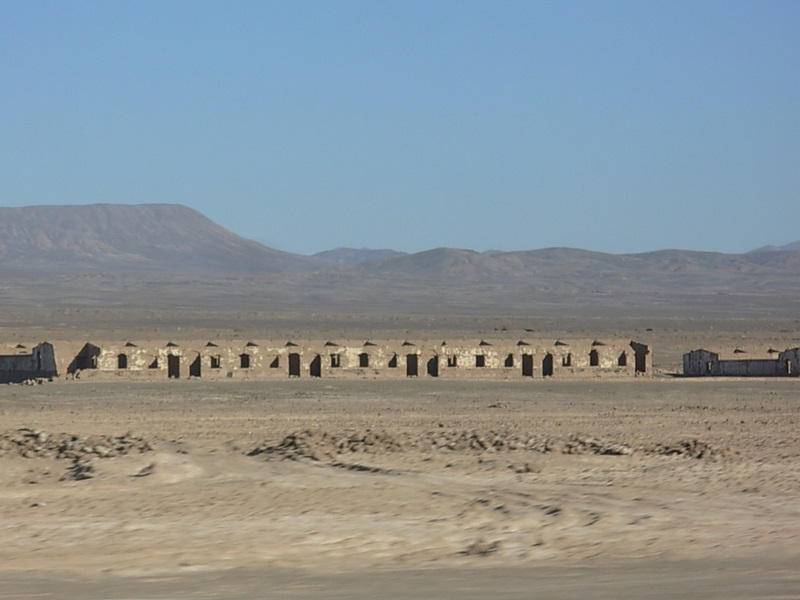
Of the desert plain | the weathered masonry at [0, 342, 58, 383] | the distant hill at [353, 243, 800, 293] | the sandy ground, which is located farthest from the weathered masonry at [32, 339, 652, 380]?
the distant hill at [353, 243, 800, 293]

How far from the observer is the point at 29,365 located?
32.7 m

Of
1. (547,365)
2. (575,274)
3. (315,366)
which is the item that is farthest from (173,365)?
(575,274)

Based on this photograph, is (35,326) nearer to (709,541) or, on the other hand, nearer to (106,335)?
(106,335)

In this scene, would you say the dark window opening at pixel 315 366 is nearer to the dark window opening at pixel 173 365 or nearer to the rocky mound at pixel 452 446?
the dark window opening at pixel 173 365

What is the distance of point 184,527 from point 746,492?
6138mm

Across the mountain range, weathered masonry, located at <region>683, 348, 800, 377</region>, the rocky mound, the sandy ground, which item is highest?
the mountain range

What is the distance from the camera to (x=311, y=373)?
32.5 meters

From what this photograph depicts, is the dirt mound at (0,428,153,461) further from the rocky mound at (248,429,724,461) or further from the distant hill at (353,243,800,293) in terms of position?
the distant hill at (353,243,800,293)

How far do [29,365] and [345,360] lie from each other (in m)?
8.40

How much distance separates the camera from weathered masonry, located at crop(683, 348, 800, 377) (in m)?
35.6

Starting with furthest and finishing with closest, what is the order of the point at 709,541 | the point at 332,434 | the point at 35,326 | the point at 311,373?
the point at 35,326, the point at 311,373, the point at 332,434, the point at 709,541

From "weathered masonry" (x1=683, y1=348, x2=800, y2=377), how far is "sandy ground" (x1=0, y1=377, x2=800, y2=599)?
14.7m

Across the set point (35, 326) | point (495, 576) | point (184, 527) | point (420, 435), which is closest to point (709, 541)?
point (495, 576)

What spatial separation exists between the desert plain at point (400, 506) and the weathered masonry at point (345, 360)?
8.40 meters
